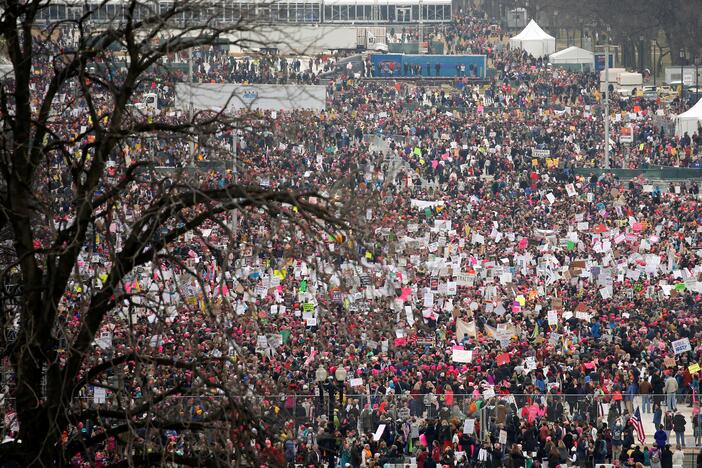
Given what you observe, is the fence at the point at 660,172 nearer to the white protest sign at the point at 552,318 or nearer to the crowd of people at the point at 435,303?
the crowd of people at the point at 435,303

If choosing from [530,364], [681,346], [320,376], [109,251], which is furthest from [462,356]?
[109,251]

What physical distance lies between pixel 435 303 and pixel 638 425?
32.4ft

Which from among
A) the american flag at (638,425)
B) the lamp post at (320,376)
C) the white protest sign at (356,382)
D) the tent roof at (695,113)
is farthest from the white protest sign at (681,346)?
the tent roof at (695,113)

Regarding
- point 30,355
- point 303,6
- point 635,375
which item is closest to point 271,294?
point 635,375

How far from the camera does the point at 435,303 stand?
31984 millimetres

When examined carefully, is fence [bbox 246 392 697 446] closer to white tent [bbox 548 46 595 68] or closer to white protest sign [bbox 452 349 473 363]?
white protest sign [bbox 452 349 473 363]

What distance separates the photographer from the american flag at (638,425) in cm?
2223

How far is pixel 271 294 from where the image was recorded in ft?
103

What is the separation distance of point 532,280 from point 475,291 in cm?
284

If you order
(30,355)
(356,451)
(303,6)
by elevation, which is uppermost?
(303,6)

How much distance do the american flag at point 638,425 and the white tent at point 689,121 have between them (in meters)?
37.2

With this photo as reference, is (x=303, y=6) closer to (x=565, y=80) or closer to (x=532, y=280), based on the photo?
(x=565, y=80)

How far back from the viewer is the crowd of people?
10.5 meters

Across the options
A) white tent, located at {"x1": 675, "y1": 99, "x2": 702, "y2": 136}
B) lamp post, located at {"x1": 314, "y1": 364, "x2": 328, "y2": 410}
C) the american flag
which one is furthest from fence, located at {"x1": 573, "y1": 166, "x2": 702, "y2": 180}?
the american flag
